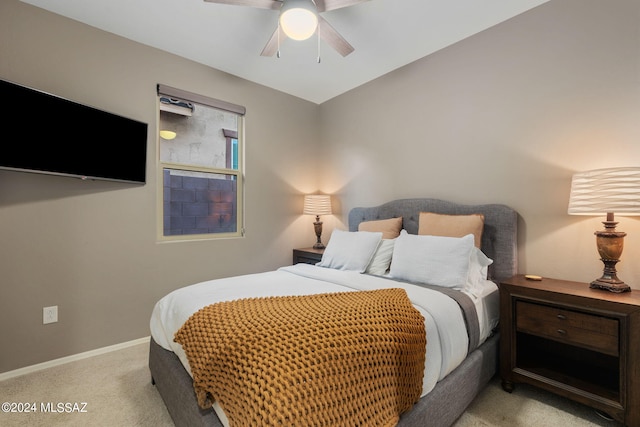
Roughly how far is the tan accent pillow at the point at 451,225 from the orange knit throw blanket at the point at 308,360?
120 cm

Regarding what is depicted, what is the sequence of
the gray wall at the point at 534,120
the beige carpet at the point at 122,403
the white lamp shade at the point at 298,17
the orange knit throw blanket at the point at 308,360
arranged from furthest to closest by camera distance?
1. the gray wall at the point at 534,120
2. the white lamp shade at the point at 298,17
3. the beige carpet at the point at 122,403
4. the orange knit throw blanket at the point at 308,360

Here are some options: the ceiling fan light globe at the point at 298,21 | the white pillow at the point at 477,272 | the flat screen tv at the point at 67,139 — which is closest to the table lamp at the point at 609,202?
the white pillow at the point at 477,272

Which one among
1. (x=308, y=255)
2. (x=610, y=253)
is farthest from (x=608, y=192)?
(x=308, y=255)

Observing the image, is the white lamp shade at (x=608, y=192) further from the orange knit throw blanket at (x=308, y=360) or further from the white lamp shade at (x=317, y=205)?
the white lamp shade at (x=317, y=205)

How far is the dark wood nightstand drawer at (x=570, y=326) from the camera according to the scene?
1.52 meters

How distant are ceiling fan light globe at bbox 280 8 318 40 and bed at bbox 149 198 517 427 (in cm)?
166

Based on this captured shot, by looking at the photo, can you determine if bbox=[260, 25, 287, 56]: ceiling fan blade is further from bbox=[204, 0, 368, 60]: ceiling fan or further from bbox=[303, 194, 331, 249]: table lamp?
bbox=[303, 194, 331, 249]: table lamp

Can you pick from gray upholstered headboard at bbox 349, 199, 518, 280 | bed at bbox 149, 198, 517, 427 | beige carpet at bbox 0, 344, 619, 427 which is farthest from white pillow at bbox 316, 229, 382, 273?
beige carpet at bbox 0, 344, 619, 427

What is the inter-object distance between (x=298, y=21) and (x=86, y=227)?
232 centimetres

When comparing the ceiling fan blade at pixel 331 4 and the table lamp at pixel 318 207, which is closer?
the ceiling fan blade at pixel 331 4

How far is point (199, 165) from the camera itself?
10.2 ft

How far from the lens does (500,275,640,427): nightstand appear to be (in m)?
1.46

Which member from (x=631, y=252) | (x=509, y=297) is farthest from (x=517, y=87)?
(x=509, y=297)

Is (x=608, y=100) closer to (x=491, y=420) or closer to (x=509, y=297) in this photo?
(x=509, y=297)
